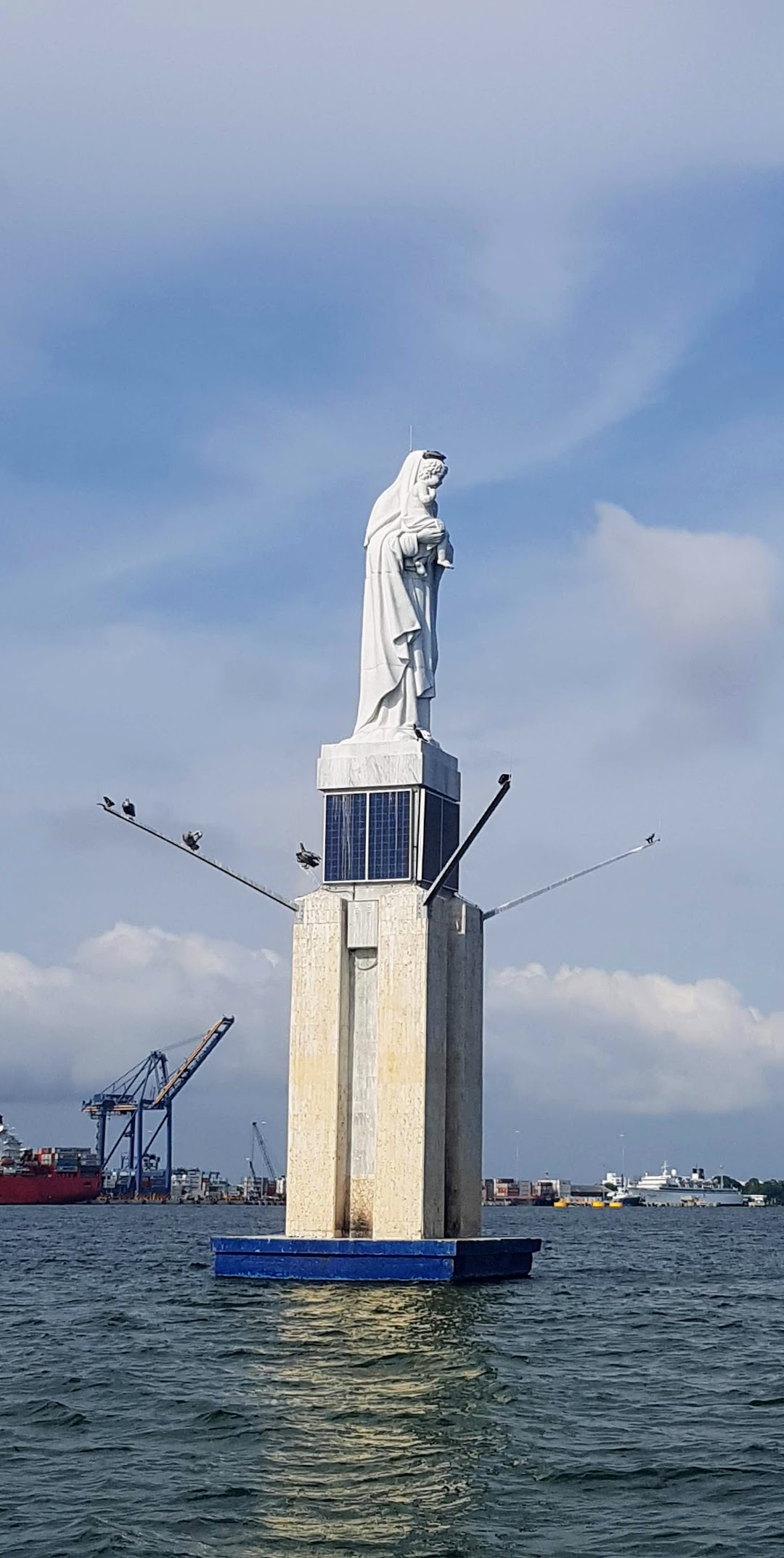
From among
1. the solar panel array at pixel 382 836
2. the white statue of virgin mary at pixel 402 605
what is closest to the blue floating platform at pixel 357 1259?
the solar panel array at pixel 382 836

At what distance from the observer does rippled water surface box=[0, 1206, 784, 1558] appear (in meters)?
18.4

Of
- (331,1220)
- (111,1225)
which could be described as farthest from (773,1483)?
(111,1225)

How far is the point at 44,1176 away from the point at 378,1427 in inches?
6410

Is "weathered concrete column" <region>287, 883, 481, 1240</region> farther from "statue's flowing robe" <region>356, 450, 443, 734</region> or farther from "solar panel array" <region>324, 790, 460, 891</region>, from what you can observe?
"statue's flowing robe" <region>356, 450, 443, 734</region>

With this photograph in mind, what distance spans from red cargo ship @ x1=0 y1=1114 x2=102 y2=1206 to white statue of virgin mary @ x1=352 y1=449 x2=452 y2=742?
13351cm

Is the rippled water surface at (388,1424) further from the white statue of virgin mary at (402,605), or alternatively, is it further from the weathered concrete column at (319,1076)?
the white statue of virgin mary at (402,605)

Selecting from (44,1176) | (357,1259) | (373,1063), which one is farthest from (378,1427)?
(44,1176)

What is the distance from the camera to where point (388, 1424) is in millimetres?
23297

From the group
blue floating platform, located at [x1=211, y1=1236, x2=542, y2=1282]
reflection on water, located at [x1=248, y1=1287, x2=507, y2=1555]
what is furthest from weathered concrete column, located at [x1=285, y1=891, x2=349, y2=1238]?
reflection on water, located at [x1=248, y1=1287, x2=507, y2=1555]

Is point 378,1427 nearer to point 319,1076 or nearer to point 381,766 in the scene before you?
point 319,1076

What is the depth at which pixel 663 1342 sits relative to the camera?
34562 millimetres

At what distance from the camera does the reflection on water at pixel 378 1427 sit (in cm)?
1848

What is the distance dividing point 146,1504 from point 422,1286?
2181 centimetres

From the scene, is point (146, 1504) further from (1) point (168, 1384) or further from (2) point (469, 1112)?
(2) point (469, 1112)
